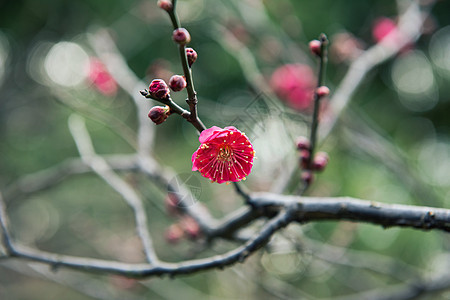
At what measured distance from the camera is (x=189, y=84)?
2.31 feet

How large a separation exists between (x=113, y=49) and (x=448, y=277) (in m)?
2.20

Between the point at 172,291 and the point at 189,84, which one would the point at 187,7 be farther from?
the point at 189,84

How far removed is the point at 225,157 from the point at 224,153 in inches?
0.4

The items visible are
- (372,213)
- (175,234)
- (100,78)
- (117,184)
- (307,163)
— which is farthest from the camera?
(100,78)

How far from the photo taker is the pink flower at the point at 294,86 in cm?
256

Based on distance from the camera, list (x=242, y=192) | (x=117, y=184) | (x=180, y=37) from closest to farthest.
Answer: (x=180, y=37)
(x=242, y=192)
(x=117, y=184)

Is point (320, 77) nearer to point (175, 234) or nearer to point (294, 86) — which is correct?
point (175, 234)

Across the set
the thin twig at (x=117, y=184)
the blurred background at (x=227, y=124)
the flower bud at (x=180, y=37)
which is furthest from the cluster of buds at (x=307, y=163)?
the flower bud at (x=180, y=37)

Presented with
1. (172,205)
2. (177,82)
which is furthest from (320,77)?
(172,205)

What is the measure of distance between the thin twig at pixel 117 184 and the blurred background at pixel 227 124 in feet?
0.48

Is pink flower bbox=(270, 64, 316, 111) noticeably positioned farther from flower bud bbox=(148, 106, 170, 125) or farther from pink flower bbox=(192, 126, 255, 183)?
flower bud bbox=(148, 106, 170, 125)

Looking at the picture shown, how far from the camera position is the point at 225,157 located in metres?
0.96

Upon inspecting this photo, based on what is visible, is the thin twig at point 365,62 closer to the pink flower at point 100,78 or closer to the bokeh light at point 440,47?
the pink flower at point 100,78

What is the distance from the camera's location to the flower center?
0.96m
